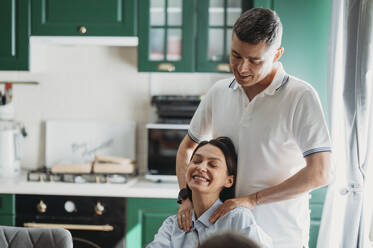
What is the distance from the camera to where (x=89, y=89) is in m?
3.19

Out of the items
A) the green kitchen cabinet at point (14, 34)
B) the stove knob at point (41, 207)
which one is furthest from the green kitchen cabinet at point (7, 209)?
the green kitchen cabinet at point (14, 34)

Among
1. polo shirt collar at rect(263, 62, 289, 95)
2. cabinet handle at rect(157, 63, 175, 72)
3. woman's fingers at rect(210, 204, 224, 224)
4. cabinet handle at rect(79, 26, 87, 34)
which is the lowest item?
woman's fingers at rect(210, 204, 224, 224)

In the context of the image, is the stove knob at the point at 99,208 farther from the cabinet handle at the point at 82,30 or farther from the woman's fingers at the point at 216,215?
the woman's fingers at the point at 216,215

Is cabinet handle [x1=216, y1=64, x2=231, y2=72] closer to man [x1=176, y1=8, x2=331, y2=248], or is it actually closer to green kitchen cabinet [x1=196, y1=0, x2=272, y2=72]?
green kitchen cabinet [x1=196, y1=0, x2=272, y2=72]

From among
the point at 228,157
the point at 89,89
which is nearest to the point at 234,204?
the point at 228,157

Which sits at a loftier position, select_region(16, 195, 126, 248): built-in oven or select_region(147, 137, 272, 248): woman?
select_region(147, 137, 272, 248): woman

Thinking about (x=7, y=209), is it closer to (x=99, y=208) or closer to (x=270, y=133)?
(x=99, y=208)

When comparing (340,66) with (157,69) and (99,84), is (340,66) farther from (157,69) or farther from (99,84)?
(99,84)

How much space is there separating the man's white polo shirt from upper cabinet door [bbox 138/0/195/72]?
1.26m

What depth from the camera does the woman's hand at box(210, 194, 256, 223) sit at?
4.83 ft

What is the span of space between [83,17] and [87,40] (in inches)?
5.9

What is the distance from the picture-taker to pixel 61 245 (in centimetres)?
173

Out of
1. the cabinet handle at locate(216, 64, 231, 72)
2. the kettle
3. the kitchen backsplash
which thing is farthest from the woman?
the kettle

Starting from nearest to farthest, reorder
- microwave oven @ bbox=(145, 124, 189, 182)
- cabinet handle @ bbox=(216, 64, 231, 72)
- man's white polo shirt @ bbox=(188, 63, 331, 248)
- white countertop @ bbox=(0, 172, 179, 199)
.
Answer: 1. man's white polo shirt @ bbox=(188, 63, 331, 248)
2. white countertop @ bbox=(0, 172, 179, 199)
3. cabinet handle @ bbox=(216, 64, 231, 72)
4. microwave oven @ bbox=(145, 124, 189, 182)
